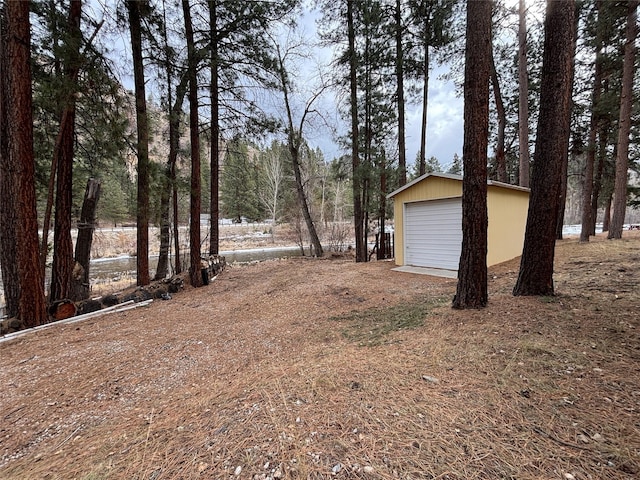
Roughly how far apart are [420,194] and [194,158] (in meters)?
5.79

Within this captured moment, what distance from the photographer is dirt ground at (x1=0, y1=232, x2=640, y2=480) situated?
1306 millimetres

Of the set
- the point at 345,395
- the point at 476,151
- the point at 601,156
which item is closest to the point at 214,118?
the point at 476,151

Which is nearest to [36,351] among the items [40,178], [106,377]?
[106,377]

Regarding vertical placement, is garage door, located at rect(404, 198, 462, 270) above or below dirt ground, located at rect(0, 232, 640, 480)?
above

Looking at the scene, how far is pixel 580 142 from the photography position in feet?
36.2

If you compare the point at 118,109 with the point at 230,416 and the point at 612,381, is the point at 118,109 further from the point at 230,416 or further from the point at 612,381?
the point at 612,381

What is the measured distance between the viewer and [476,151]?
10.8ft

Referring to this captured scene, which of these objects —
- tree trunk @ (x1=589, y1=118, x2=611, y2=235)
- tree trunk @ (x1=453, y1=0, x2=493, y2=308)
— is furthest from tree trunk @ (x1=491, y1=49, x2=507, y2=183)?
tree trunk @ (x1=453, y1=0, x2=493, y2=308)

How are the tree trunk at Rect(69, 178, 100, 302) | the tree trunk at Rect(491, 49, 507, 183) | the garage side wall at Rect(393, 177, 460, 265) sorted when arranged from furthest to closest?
the tree trunk at Rect(491, 49, 507, 183) < the garage side wall at Rect(393, 177, 460, 265) < the tree trunk at Rect(69, 178, 100, 302)

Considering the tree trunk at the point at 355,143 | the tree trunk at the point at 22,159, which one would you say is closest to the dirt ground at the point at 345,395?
the tree trunk at the point at 22,159

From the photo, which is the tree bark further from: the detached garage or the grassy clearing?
the grassy clearing

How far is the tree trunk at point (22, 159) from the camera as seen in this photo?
3764 millimetres

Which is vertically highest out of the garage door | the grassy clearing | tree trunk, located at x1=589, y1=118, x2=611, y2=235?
tree trunk, located at x1=589, y1=118, x2=611, y2=235

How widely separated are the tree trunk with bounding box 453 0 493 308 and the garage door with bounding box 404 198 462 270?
11.1 ft
